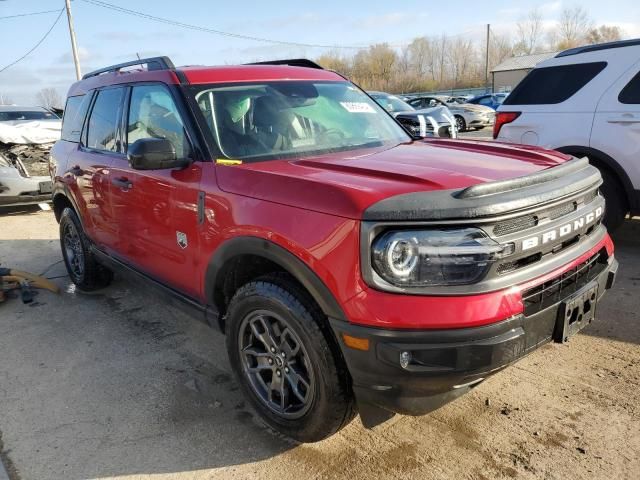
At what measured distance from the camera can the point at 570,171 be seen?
8.62 feet

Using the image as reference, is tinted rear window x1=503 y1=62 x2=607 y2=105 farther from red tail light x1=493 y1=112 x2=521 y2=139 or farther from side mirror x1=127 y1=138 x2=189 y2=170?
side mirror x1=127 y1=138 x2=189 y2=170

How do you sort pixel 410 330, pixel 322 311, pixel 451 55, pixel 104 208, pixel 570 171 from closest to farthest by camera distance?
pixel 410 330
pixel 322 311
pixel 570 171
pixel 104 208
pixel 451 55

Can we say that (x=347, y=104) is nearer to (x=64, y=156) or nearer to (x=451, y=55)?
(x=64, y=156)

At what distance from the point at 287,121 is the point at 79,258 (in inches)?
115

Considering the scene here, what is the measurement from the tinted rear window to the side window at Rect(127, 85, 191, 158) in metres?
4.01

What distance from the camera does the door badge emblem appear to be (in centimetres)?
310

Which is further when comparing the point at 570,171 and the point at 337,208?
the point at 570,171

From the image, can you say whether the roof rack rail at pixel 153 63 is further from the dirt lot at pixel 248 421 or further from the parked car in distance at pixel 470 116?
the parked car in distance at pixel 470 116

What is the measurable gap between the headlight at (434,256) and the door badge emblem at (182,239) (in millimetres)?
1406

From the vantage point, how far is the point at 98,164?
4.11 meters

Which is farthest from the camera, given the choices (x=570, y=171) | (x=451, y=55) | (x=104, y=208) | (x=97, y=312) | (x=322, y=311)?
(x=451, y=55)

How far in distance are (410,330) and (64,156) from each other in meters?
4.07

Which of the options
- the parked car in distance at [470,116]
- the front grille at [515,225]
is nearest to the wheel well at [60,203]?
the front grille at [515,225]

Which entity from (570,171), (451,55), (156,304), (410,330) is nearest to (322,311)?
(410,330)
